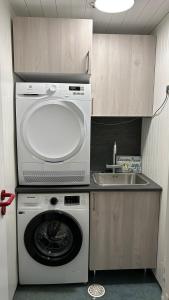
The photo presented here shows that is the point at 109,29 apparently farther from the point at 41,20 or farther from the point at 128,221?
the point at 128,221

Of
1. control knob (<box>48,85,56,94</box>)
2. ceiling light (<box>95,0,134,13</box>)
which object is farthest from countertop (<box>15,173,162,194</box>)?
ceiling light (<box>95,0,134,13</box>)

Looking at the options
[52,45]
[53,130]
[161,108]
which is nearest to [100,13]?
[52,45]

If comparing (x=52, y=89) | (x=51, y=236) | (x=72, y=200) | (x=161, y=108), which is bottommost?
(x=51, y=236)

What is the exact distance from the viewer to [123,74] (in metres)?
2.14

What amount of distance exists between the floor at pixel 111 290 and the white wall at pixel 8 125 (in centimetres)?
20

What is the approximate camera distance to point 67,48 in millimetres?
1832

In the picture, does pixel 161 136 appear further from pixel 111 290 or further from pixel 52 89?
pixel 111 290

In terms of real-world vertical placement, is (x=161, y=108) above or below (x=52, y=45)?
below

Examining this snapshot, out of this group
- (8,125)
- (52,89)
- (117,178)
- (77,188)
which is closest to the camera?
(8,125)

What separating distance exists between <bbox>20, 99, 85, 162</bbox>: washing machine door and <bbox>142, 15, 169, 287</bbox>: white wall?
0.72 m

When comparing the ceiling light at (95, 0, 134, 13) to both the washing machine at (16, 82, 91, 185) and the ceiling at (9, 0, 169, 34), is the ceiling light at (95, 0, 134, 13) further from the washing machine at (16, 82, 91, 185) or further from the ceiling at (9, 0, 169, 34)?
the washing machine at (16, 82, 91, 185)

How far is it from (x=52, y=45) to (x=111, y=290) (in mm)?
2210

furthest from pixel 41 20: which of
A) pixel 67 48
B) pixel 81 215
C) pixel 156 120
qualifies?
pixel 81 215

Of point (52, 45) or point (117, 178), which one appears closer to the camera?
point (52, 45)
